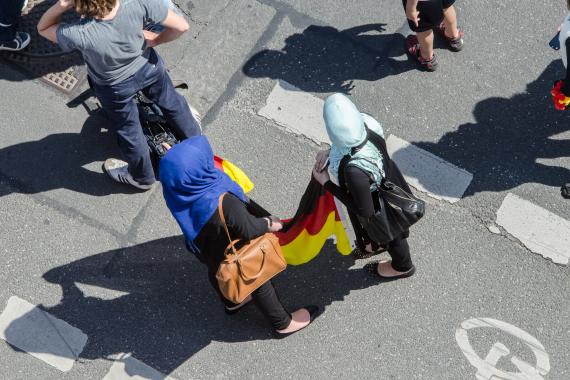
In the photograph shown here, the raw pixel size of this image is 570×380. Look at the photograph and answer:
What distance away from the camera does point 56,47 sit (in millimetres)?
4691

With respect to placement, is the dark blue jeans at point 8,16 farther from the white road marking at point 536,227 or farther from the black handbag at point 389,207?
the white road marking at point 536,227

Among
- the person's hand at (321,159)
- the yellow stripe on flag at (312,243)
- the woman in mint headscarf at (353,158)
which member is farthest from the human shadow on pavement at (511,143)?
the person's hand at (321,159)

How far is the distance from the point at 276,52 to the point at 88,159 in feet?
7.32

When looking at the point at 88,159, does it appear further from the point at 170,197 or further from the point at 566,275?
the point at 566,275

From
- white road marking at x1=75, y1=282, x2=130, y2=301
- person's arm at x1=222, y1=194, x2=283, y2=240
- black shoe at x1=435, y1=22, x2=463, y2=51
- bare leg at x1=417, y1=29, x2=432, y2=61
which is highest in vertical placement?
black shoe at x1=435, y1=22, x2=463, y2=51

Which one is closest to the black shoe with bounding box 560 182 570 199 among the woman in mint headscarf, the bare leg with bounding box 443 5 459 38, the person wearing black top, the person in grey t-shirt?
the person wearing black top

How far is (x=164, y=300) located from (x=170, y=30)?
2.36 m

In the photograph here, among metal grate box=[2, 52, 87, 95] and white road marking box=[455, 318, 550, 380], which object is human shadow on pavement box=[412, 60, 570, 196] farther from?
metal grate box=[2, 52, 87, 95]

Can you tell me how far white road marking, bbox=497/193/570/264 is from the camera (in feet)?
13.3

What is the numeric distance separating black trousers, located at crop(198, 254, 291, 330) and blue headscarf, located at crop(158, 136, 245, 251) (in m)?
0.40

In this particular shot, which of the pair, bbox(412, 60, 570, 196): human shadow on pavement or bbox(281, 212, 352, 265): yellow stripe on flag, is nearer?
bbox(281, 212, 352, 265): yellow stripe on flag

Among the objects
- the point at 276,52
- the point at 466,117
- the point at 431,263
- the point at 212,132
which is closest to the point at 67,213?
the point at 212,132

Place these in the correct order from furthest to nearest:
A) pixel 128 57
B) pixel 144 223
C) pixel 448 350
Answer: pixel 144 223
pixel 448 350
pixel 128 57

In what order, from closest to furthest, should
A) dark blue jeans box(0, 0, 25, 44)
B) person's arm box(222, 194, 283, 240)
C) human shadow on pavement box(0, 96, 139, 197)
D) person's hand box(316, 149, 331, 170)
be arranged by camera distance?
1. person's arm box(222, 194, 283, 240)
2. person's hand box(316, 149, 331, 170)
3. human shadow on pavement box(0, 96, 139, 197)
4. dark blue jeans box(0, 0, 25, 44)
